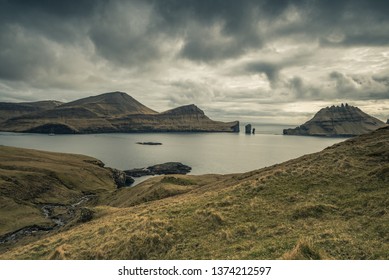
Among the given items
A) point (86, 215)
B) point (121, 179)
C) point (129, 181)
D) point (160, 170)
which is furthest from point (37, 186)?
point (160, 170)

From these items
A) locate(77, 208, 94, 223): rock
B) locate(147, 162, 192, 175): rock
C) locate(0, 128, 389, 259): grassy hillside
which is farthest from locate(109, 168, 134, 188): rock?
locate(0, 128, 389, 259): grassy hillside

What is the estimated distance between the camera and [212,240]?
60.6 ft

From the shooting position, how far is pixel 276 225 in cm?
1961

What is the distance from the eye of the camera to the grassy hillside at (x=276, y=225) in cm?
1520

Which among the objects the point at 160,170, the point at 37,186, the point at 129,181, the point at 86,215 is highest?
the point at 86,215

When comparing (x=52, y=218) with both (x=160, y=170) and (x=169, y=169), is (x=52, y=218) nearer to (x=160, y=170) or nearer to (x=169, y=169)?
(x=160, y=170)

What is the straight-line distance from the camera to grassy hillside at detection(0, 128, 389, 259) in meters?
15.2

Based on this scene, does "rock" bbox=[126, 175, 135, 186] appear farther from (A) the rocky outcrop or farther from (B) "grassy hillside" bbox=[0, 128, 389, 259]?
(B) "grassy hillside" bbox=[0, 128, 389, 259]

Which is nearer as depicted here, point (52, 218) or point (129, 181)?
point (52, 218)

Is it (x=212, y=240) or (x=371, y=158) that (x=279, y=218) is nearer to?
(x=212, y=240)

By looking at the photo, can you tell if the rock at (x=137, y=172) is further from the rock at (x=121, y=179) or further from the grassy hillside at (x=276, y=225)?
the grassy hillside at (x=276, y=225)

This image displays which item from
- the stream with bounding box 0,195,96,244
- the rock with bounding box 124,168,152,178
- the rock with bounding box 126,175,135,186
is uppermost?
the stream with bounding box 0,195,96,244
